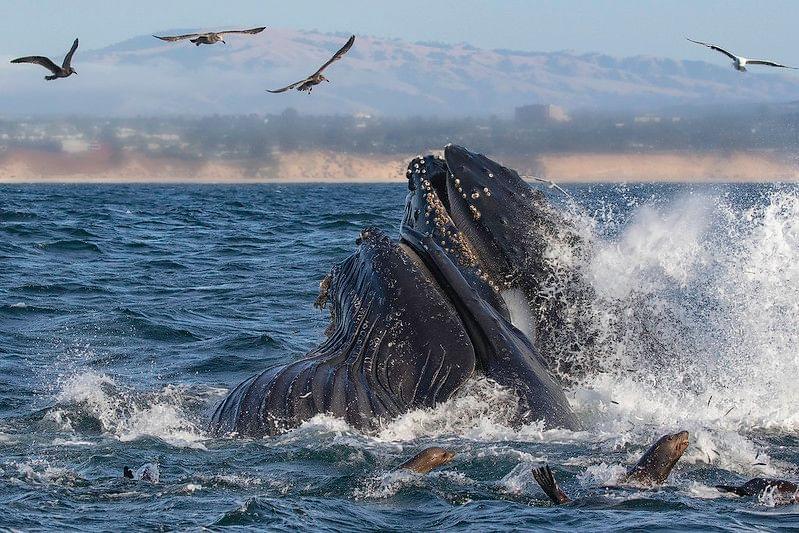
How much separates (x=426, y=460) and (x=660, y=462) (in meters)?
1.33

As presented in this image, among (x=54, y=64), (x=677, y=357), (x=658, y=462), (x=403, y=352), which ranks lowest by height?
(x=658, y=462)

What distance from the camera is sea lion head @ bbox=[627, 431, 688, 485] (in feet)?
23.5

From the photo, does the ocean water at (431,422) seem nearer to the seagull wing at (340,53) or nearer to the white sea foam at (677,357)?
the white sea foam at (677,357)

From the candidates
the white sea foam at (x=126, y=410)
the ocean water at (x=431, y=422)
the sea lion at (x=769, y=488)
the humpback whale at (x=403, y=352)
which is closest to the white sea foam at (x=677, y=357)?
the ocean water at (x=431, y=422)

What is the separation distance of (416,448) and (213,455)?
1.32 m

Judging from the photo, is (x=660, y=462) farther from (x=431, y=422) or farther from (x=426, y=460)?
(x=431, y=422)

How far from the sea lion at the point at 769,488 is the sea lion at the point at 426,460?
1.56 metres

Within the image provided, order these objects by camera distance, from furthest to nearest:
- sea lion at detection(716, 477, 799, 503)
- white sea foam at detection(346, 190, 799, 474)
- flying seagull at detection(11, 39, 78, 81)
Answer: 1. flying seagull at detection(11, 39, 78, 81)
2. white sea foam at detection(346, 190, 799, 474)
3. sea lion at detection(716, 477, 799, 503)

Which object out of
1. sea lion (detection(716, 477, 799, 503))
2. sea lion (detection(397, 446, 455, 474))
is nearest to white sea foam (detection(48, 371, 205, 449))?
sea lion (detection(397, 446, 455, 474))

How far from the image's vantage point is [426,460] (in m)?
7.39

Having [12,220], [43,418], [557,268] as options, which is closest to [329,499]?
[557,268]

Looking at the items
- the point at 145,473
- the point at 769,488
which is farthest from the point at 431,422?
the point at 769,488

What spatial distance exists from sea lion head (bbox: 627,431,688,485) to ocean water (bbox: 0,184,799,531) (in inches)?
7.1

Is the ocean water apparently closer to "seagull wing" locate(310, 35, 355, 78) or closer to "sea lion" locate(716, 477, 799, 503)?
"sea lion" locate(716, 477, 799, 503)
